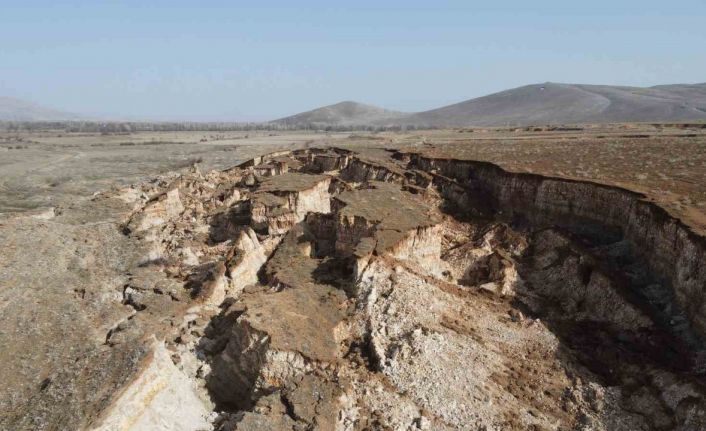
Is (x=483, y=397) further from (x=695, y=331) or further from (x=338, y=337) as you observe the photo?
(x=695, y=331)

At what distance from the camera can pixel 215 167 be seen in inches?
2613

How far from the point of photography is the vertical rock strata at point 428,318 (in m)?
16.7

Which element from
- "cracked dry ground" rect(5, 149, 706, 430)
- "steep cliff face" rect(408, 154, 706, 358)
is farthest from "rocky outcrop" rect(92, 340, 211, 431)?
"steep cliff face" rect(408, 154, 706, 358)

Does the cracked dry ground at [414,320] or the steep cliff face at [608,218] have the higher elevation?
the steep cliff face at [608,218]

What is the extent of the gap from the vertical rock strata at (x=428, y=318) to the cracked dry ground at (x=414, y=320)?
3.1 inches

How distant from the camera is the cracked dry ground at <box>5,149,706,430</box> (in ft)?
54.6

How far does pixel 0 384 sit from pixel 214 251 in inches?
529

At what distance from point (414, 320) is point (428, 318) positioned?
2.40ft

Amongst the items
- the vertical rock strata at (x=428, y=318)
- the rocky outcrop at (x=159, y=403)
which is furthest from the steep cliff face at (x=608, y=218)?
the rocky outcrop at (x=159, y=403)

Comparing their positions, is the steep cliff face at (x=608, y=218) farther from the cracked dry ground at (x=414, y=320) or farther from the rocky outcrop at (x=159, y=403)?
the rocky outcrop at (x=159, y=403)

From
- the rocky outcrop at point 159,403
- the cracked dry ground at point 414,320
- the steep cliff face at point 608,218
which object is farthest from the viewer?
the steep cliff face at point 608,218

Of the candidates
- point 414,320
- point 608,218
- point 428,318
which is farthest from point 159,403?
point 608,218

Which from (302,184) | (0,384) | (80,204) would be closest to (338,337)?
(0,384)

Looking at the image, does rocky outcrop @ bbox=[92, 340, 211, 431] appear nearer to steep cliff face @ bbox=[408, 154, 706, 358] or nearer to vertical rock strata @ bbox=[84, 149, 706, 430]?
vertical rock strata @ bbox=[84, 149, 706, 430]
